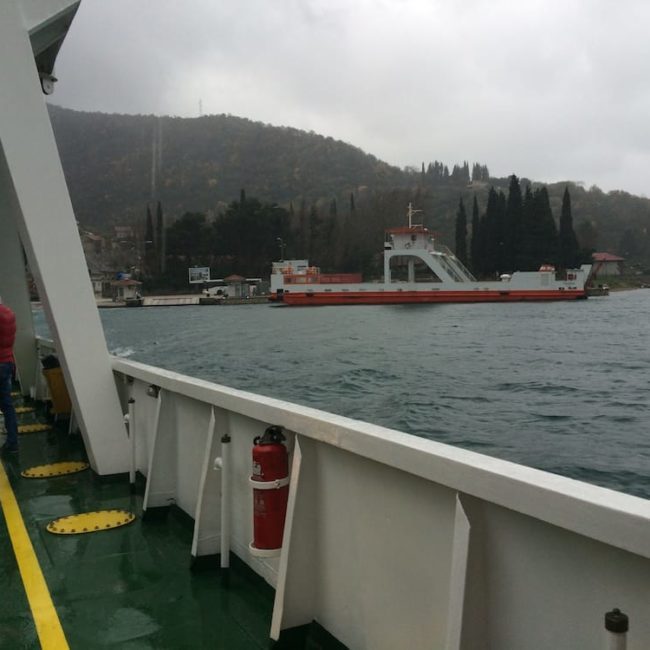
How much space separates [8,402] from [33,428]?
1171 mm

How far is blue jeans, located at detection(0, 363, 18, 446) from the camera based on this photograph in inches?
188

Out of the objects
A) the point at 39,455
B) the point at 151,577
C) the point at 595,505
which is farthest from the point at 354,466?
the point at 39,455

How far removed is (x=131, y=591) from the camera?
2.72 metres

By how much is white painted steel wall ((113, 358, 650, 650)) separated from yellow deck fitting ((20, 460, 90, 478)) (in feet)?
6.45

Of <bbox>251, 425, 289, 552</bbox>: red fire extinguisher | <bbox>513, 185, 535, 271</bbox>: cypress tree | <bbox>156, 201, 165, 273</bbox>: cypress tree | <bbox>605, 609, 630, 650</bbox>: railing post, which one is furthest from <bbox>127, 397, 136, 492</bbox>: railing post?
<bbox>156, 201, 165, 273</bbox>: cypress tree

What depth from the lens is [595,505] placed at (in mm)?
1235

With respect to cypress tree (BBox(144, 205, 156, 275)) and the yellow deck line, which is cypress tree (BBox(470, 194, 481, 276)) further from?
the yellow deck line

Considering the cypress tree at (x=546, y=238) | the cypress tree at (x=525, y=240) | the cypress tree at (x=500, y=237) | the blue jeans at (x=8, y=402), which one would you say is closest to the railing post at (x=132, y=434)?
the blue jeans at (x=8, y=402)

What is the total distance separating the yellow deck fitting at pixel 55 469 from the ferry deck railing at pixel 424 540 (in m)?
1.96

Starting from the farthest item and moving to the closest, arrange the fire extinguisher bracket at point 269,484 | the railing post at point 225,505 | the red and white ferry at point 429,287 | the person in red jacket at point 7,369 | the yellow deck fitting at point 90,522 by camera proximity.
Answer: the red and white ferry at point 429,287
the person in red jacket at point 7,369
the yellow deck fitting at point 90,522
the railing post at point 225,505
the fire extinguisher bracket at point 269,484

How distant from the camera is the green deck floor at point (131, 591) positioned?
2.33 meters

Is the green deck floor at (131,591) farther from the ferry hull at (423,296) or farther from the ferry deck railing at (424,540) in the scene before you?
the ferry hull at (423,296)

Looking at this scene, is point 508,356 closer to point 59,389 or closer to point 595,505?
point 59,389

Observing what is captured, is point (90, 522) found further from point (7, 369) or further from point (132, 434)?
point (7, 369)
